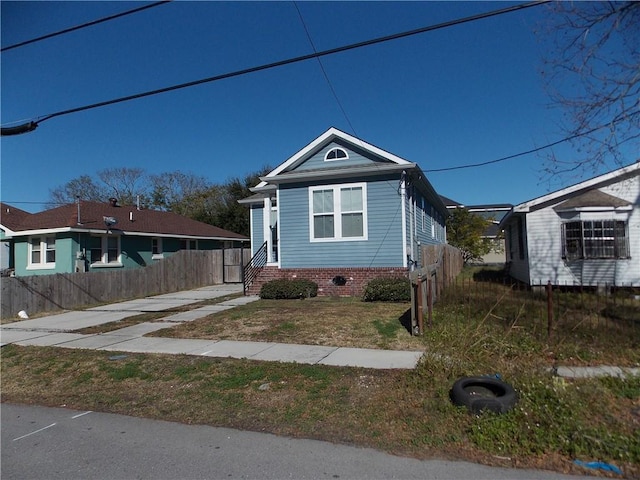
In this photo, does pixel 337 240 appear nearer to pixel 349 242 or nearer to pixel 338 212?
pixel 349 242

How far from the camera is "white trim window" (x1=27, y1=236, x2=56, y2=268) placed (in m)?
20.2

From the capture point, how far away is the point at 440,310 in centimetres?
984

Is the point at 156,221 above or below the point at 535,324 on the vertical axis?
above

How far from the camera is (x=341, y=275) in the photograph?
15547mm

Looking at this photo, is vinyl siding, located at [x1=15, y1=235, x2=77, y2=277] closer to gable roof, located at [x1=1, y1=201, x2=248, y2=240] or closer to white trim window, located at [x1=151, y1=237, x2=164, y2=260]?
gable roof, located at [x1=1, y1=201, x2=248, y2=240]

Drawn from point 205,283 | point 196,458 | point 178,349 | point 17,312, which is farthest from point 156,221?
point 196,458

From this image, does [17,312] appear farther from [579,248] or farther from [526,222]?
[579,248]

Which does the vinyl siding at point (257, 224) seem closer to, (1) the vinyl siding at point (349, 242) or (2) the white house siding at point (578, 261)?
(1) the vinyl siding at point (349, 242)

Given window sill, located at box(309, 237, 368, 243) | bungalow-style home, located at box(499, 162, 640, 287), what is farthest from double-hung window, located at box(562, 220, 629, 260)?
window sill, located at box(309, 237, 368, 243)

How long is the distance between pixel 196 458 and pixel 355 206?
12220 mm

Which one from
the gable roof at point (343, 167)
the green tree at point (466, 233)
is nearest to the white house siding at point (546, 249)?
the gable roof at point (343, 167)

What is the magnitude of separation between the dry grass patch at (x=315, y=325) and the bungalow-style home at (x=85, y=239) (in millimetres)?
10649

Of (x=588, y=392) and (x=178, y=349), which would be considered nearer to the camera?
(x=588, y=392)

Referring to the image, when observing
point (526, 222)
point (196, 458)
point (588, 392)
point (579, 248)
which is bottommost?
point (196, 458)
